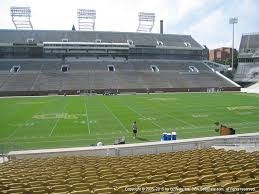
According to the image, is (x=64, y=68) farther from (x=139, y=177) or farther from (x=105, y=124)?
(x=139, y=177)

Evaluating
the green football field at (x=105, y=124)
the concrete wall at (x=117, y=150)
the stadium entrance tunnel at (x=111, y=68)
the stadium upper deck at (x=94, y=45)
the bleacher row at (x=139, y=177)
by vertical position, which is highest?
the stadium upper deck at (x=94, y=45)

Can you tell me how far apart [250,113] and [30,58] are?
5406 centimetres

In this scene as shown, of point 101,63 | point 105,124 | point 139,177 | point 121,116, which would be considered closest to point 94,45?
point 101,63

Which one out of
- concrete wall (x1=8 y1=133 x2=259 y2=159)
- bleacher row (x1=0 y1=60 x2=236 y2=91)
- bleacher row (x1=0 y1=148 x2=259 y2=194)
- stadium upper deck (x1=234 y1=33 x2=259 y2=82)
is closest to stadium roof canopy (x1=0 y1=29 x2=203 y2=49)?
bleacher row (x1=0 y1=60 x2=236 y2=91)

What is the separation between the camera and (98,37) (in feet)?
259

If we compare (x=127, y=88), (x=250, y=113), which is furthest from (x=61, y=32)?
(x=250, y=113)

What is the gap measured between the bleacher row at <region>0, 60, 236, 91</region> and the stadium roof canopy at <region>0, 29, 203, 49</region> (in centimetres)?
614

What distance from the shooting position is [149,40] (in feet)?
267

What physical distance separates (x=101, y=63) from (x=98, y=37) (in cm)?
898

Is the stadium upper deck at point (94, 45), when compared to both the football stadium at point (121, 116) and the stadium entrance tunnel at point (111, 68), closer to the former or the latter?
the football stadium at point (121, 116)

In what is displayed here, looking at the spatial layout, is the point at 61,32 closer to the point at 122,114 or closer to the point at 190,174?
the point at 122,114

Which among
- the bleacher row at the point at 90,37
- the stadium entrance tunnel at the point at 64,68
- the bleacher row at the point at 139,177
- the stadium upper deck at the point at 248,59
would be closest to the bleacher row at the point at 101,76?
the stadium entrance tunnel at the point at 64,68

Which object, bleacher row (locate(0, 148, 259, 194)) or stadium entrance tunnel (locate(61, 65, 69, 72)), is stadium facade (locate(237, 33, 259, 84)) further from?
bleacher row (locate(0, 148, 259, 194))

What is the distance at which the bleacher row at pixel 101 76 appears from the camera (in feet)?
199
